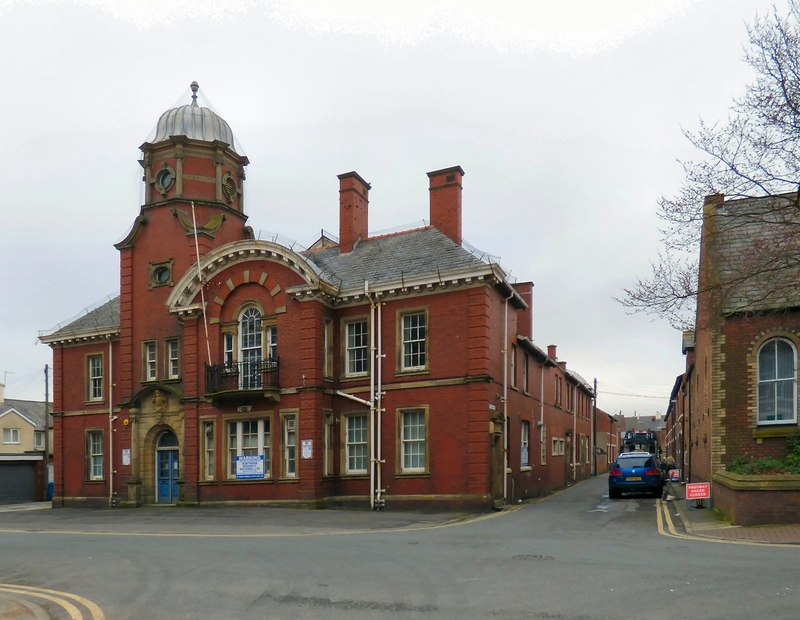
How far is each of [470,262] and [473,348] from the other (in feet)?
9.25

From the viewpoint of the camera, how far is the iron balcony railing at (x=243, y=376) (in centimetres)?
2702

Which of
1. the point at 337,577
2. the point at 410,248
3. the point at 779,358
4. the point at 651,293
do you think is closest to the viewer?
the point at 337,577

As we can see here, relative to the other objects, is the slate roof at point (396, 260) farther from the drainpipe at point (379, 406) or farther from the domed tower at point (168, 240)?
the domed tower at point (168, 240)

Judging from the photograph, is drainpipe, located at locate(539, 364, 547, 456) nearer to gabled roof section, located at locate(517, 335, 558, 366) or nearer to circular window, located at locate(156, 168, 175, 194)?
gabled roof section, located at locate(517, 335, 558, 366)

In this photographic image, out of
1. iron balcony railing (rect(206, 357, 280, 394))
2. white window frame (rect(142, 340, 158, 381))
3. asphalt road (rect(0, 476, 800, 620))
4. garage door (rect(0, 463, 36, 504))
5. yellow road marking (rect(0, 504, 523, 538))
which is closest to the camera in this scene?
asphalt road (rect(0, 476, 800, 620))

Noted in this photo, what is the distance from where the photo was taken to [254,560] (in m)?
13.4

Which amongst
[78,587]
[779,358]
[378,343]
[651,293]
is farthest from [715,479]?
[78,587]

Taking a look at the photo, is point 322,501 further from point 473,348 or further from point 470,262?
point 470,262

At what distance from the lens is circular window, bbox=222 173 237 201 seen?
104 feet

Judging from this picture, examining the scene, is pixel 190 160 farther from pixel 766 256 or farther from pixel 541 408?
pixel 766 256

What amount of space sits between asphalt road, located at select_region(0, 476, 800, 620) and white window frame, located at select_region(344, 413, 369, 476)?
6.44m

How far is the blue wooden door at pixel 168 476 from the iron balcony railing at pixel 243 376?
3781mm

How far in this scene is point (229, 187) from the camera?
105 ft

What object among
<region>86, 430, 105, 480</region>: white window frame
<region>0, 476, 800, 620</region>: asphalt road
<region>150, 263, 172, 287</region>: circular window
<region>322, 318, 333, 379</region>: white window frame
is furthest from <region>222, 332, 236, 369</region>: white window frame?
<region>0, 476, 800, 620</region>: asphalt road
